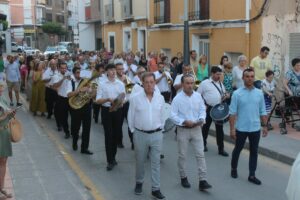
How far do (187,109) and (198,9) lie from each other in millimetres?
12620

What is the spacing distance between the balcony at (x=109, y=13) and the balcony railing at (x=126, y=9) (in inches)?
106

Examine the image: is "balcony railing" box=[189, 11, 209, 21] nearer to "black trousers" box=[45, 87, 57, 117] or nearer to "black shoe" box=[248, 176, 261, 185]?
"black trousers" box=[45, 87, 57, 117]

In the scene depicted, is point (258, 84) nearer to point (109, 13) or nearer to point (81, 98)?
point (81, 98)

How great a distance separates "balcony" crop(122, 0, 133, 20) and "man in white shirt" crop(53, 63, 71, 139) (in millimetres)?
17684

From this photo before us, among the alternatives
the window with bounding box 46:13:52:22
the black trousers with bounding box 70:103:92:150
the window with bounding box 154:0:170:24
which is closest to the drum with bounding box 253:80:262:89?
the black trousers with bounding box 70:103:92:150

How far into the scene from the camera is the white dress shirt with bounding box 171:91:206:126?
23.3 ft

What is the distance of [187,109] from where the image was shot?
712 cm

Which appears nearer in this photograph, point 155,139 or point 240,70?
point 155,139

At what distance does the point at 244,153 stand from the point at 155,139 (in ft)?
10.5

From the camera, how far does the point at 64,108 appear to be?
11477 mm

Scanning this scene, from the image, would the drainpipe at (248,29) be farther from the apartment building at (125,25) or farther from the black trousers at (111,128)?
the apartment building at (125,25)

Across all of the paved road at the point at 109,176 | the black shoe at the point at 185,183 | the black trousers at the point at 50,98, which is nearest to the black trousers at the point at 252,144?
the paved road at the point at 109,176

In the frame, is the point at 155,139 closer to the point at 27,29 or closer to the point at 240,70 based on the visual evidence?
the point at 240,70

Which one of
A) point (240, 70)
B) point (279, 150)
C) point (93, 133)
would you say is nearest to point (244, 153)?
point (279, 150)
